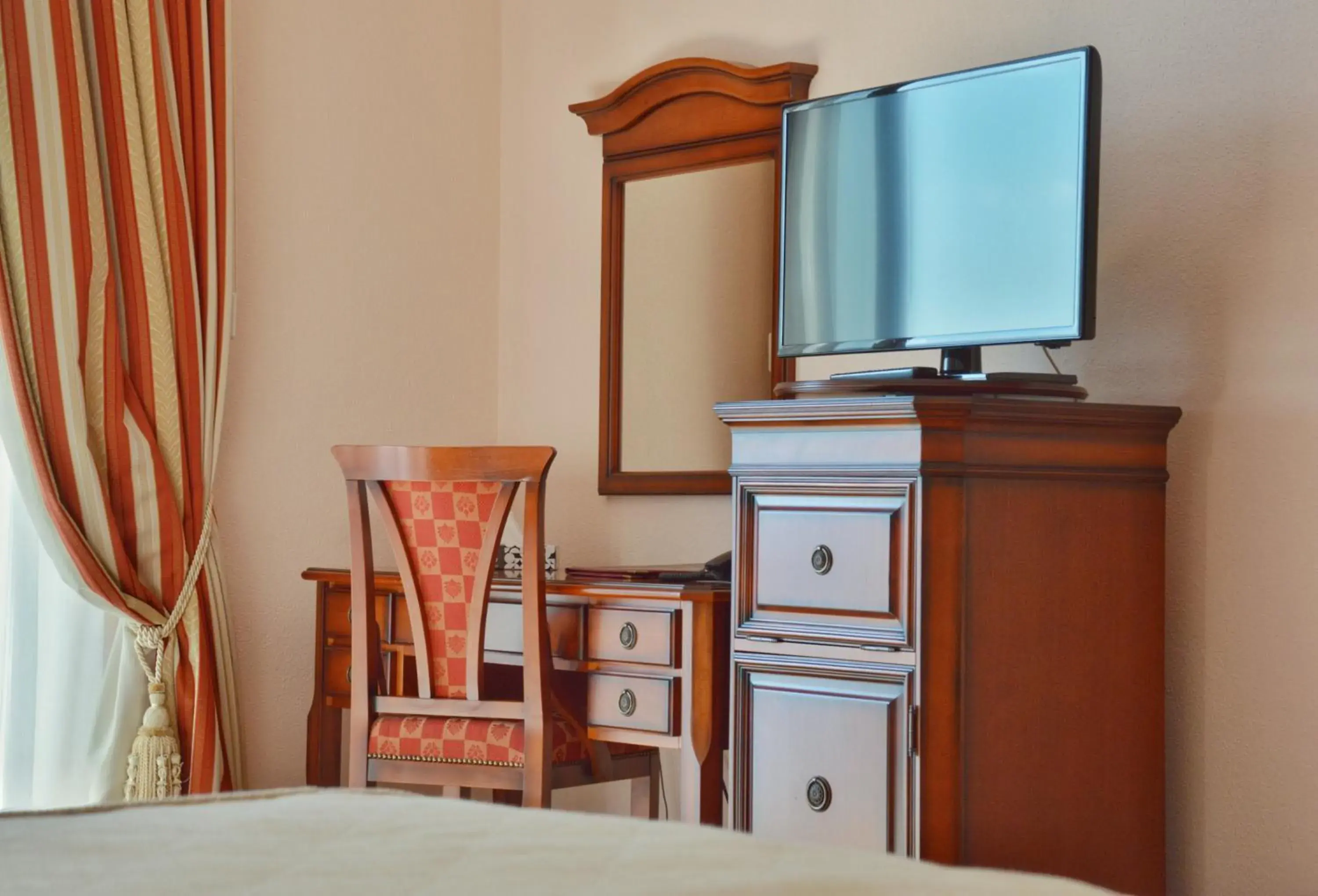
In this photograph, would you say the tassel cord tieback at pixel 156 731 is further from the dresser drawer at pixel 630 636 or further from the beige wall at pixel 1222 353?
the beige wall at pixel 1222 353

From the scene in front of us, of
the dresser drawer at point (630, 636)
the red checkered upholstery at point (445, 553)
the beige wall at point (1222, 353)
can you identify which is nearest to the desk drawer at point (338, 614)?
the red checkered upholstery at point (445, 553)

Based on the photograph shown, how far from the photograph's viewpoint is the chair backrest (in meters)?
2.74

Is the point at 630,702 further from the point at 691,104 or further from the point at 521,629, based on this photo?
the point at 691,104

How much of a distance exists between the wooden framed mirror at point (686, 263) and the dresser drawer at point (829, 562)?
88 centimetres

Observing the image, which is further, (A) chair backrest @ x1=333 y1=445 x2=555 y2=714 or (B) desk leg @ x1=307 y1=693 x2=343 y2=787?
(B) desk leg @ x1=307 y1=693 x2=343 y2=787

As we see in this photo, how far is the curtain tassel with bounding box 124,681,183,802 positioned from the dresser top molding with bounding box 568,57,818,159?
1.70 m

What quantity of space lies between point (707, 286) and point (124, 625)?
1500 mm

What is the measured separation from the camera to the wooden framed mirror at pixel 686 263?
338 centimetres

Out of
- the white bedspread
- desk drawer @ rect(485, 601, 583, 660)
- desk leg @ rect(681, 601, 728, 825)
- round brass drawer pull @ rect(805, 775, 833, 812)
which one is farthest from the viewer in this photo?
desk drawer @ rect(485, 601, 583, 660)

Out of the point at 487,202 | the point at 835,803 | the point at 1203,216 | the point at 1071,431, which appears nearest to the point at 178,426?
the point at 487,202

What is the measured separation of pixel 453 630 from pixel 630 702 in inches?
14.3

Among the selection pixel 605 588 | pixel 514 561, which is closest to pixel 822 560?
pixel 605 588

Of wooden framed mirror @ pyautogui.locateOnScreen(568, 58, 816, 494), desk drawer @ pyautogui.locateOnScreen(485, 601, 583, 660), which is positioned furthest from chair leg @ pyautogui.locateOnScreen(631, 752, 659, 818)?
wooden framed mirror @ pyautogui.locateOnScreen(568, 58, 816, 494)

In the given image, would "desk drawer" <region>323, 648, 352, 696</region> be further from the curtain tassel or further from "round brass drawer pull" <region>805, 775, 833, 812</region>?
"round brass drawer pull" <region>805, 775, 833, 812</region>
